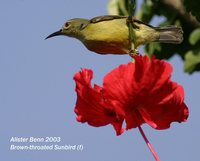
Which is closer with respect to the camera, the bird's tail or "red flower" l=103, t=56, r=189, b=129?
"red flower" l=103, t=56, r=189, b=129

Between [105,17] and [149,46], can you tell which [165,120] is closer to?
[105,17]

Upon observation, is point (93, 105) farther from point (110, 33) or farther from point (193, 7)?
point (110, 33)

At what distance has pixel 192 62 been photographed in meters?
4.91

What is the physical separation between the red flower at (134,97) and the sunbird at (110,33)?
969 millimetres

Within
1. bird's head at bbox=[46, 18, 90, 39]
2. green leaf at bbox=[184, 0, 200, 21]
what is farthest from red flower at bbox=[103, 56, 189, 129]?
bird's head at bbox=[46, 18, 90, 39]

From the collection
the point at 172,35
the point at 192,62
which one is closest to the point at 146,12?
the point at 192,62

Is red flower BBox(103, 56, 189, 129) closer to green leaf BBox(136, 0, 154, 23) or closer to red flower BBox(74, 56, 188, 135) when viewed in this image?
red flower BBox(74, 56, 188, 135)

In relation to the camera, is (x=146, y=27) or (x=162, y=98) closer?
(x=162, y=98)

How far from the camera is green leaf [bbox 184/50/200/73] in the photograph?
4807 mm

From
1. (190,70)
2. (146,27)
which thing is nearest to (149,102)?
(146,27)

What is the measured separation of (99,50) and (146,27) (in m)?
0.57

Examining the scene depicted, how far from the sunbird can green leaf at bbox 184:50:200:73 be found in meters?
0.36

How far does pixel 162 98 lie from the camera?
7.99 ft

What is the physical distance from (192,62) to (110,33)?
3.83 ft
